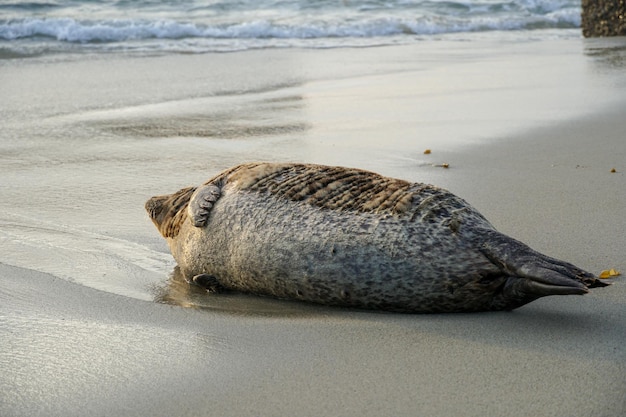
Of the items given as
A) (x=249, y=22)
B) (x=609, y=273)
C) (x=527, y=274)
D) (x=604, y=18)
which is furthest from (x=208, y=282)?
(x=249, y=22)

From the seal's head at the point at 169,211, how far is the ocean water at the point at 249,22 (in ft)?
35.3

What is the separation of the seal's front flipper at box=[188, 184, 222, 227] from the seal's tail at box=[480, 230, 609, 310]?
1352mm

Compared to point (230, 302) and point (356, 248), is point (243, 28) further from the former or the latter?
point (356, 248)

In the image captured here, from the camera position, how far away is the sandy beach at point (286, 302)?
306cm

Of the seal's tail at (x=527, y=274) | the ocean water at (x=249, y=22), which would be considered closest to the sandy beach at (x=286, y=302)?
the seal's tail at (x=527, y=274)

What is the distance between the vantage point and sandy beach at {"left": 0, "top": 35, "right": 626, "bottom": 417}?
306 centimetres

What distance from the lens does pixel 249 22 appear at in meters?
19.4

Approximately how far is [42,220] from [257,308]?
83.2 inches

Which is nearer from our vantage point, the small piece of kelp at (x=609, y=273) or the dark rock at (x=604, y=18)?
the small piece of kelp at (x=609, y=273)

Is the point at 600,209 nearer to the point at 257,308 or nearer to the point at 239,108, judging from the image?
the point at 257,308

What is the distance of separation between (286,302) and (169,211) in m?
1.08

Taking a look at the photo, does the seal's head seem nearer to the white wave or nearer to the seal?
the seal

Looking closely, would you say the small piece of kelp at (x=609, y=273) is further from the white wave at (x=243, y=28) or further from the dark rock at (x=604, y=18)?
the white wave at (x=243, y=28)

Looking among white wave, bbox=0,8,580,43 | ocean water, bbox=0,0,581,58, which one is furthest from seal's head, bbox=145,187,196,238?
white wave, bbox=0,8,580,43
